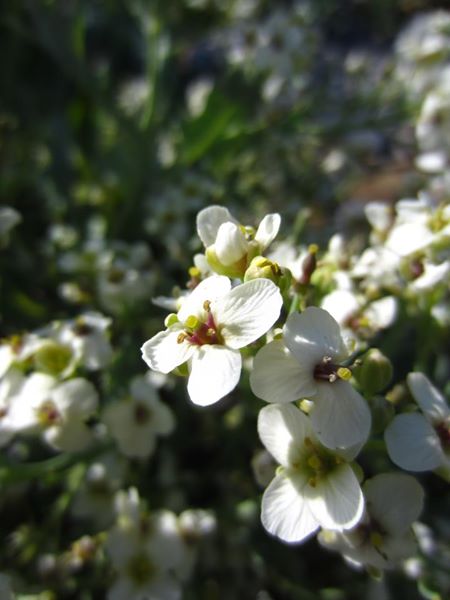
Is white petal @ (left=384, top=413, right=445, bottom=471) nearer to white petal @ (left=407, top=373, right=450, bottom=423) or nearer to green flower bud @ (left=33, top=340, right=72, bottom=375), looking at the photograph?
white petal @ (left=407, top=373, right=450, bottom=423)

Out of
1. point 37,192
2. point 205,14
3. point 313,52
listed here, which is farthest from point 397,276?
point 205,14

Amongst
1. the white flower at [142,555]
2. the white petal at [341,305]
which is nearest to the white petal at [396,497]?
the white petal at [341,305]

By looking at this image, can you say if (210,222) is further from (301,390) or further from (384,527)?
(384,527)

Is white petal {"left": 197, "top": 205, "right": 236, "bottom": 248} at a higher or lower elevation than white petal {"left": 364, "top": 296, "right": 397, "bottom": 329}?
higher

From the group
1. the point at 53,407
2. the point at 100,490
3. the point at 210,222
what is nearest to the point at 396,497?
the point at 210,222

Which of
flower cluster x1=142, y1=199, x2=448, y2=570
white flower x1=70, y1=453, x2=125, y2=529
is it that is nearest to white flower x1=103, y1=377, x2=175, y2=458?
white flower x1=70, y1=453, x2=125, y2=529

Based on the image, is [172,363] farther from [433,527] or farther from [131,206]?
[131,206]

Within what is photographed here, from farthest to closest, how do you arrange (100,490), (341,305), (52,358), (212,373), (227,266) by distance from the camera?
(100,490) → (52,358) → (341,305) → (227,266) → (212,373)
